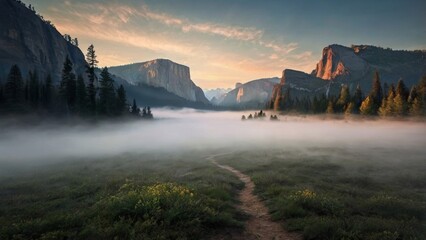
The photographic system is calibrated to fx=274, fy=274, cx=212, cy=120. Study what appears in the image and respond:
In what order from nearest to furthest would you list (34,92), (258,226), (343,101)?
(258,226) → (34,92) → (343,101)

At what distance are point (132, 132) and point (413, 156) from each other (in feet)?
296

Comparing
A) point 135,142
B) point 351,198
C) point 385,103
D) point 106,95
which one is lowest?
point 135,142

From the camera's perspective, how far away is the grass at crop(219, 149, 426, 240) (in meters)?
12.7

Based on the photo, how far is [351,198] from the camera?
779 inches

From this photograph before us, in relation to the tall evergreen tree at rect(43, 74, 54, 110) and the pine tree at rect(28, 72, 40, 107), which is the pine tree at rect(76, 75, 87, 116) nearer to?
the tall evergreen tree at rect(43, 74, 54, 110)

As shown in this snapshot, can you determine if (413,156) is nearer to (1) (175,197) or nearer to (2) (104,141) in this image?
(1) (175,197)

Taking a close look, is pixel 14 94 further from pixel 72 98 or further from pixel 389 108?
pixel 389 108

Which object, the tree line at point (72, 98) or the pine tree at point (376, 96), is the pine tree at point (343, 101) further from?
the tree line at point (72, 98)

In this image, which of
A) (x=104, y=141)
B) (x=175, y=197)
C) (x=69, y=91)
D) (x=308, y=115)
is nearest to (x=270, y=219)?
(x=175, y=197)

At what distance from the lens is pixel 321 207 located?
1598cm

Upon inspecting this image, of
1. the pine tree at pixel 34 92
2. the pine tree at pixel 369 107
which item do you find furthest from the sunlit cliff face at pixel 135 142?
the pine tree at pixel 34 92

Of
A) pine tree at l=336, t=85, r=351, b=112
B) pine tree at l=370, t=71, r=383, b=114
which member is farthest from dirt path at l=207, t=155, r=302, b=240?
pine tree at l=336, t=85, r=351, b=112

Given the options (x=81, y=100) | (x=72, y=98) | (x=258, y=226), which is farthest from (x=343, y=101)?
(x=258, y=226)

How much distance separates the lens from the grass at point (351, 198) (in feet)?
41.7
